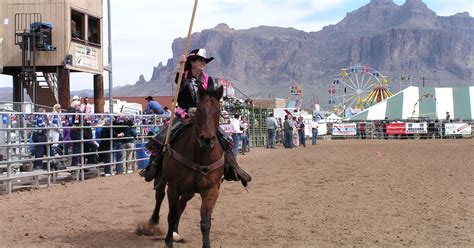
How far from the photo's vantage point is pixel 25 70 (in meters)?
22.2

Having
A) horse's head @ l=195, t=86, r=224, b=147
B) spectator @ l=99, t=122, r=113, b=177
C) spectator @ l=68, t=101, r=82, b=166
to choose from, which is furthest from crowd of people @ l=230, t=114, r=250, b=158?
horse's head @ l=195, t=86, r=224, b=147

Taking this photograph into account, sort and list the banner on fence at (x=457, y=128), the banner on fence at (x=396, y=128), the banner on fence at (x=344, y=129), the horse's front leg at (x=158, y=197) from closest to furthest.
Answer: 1. the horse's front leg at (x=158, y=197)
2. the banner on fence at (x=457, y=128)
3. the banner on fence at (x=396, y=128)
4. the banner on fence at (x=344, y=129)

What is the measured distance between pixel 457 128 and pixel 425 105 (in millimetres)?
7117

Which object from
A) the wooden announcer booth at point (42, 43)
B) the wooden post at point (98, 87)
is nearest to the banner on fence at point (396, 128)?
the wooden post at point (98, 87)

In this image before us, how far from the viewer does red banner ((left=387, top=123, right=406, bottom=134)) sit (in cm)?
4506

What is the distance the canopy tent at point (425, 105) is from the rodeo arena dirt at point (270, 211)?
114 ft

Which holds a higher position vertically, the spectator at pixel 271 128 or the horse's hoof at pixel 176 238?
the spectator at pixel 271 128

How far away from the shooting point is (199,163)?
6219 mm

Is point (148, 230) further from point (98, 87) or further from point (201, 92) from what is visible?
point (98, 87)

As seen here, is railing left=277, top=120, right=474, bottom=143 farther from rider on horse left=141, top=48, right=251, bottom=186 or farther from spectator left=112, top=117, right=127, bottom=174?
rider on horse left=141, top=48, right=251, bottom=186

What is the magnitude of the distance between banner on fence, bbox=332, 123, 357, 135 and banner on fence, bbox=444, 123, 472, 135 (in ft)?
26.0

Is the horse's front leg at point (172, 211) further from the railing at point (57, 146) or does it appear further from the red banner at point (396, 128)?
the red banner at point (396, 128)

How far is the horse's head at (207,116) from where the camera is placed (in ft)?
19.0

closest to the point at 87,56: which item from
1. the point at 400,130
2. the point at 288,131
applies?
the point at 288,131
